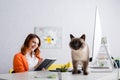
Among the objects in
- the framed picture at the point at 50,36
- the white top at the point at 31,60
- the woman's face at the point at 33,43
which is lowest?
the white top at the point at 31,60

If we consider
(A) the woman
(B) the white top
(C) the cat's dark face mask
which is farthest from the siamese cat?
(B) the white top

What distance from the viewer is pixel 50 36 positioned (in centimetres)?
433

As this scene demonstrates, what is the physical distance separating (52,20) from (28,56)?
5.25 feet

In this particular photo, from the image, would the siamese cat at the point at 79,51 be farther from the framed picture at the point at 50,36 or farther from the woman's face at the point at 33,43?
the framed picture at the point at 50,36

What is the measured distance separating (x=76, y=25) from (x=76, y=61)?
10.3ft

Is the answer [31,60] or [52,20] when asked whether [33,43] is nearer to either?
[31,60]

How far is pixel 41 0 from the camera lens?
4.25 m

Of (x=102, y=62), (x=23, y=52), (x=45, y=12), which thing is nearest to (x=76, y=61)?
(x=102, y=62)

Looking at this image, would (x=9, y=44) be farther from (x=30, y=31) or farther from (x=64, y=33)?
(x=64, y=33)

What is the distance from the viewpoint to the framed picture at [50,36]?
4267 mm

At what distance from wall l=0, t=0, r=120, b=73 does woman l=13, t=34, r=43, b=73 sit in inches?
44.2

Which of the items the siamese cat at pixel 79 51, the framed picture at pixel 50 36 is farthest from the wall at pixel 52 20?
the siamese cat at pixel 79 51

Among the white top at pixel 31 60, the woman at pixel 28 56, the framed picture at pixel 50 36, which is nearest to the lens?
the woman at pixel 28 56

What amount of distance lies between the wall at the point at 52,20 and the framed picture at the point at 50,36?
7 centimetres
